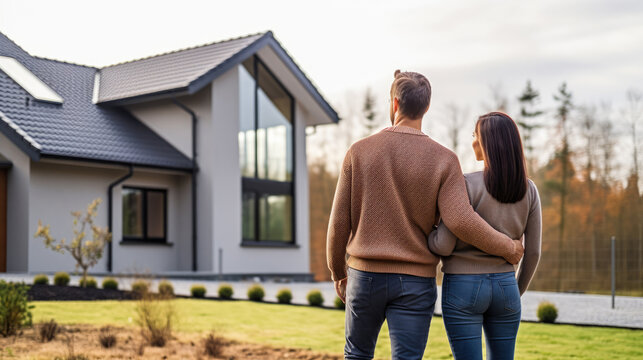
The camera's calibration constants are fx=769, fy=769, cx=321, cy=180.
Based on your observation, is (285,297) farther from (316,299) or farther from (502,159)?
(502,159)

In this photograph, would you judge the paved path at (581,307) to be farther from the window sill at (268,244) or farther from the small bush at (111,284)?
the window sill at (268,244)

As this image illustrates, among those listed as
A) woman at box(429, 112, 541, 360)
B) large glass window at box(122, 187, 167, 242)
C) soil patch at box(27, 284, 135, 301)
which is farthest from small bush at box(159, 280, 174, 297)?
large glass window at box(122, 187, 167, 242)

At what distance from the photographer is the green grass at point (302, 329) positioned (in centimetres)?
666

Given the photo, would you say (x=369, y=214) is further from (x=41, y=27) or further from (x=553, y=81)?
(x=553, y=81)

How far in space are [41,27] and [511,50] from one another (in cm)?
2162

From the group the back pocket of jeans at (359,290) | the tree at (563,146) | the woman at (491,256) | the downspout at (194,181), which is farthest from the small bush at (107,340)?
the tree at (563,146)

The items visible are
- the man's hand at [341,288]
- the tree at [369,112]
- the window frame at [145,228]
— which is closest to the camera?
the man's hand at [341,288]

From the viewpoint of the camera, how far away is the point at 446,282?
3104 millimetres

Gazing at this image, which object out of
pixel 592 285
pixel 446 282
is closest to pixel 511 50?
pixel 592 285

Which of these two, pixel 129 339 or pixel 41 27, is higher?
pixel 41 27

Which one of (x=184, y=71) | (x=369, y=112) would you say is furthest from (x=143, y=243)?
(x=369, y=112)

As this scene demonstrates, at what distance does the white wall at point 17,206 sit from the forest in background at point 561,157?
8.45 m

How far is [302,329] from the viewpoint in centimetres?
823

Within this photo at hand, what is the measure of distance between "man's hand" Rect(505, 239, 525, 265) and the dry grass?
347cm
